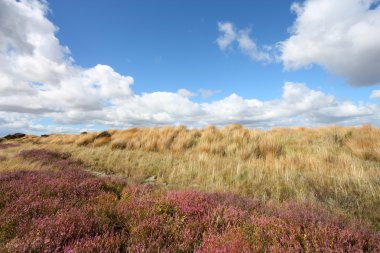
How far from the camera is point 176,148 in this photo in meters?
13.2

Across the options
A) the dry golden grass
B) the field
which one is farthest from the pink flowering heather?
the dry golden grass

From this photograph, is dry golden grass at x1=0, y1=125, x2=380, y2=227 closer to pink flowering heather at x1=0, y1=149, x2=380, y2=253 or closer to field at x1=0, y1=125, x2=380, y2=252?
field at x1=0, y1=125, x2=380, y2=252

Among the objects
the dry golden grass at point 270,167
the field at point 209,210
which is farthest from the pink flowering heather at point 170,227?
the dry golden grass at point 270,167

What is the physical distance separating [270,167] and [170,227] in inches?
223

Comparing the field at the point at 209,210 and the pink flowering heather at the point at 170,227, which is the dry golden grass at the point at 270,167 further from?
the pink flowering heather at the point at 170,227

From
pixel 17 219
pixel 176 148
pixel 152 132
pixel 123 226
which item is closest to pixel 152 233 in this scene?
pixel 123 226

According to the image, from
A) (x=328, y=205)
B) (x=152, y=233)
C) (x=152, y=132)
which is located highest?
(x=152, y=132)

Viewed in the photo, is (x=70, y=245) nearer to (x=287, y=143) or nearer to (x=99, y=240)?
(x=99, y=240)

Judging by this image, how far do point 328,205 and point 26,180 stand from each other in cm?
687

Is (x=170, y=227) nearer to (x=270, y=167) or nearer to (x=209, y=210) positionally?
(x=209, y=210)

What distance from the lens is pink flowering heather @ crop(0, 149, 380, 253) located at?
280 centimetres

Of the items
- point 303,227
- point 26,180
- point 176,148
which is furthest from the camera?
point 176,148

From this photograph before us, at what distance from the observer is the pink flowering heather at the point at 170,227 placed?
2.80m

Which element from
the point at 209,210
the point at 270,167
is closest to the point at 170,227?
the point at 209,210
